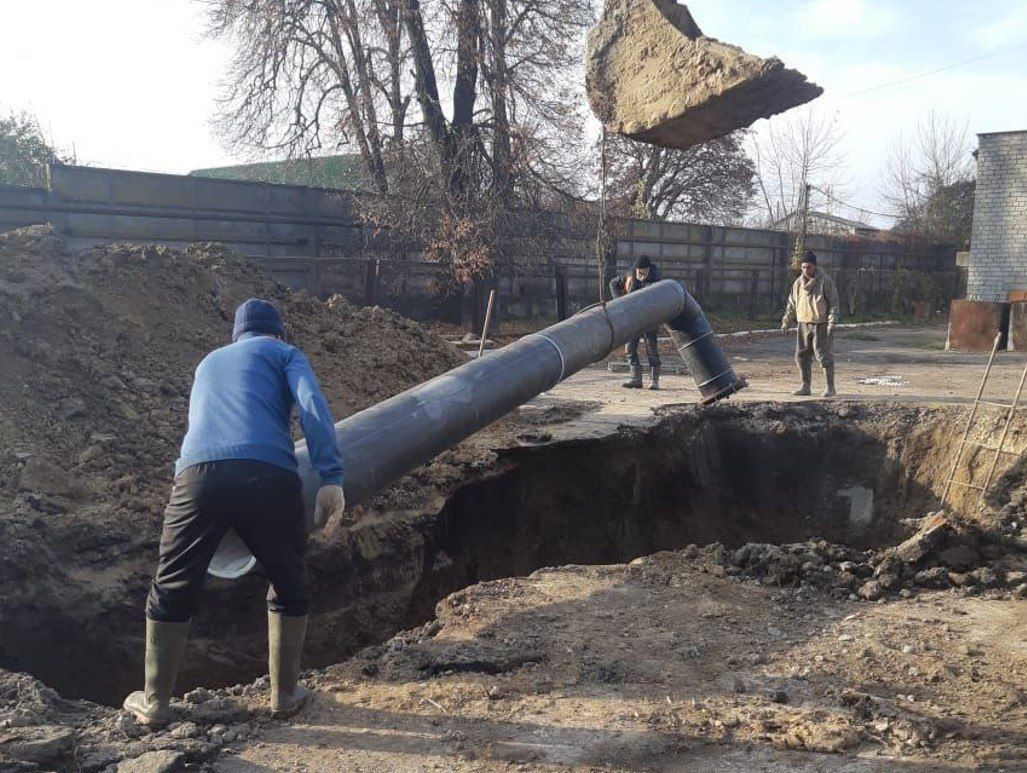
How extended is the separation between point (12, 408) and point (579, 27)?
13.0 metres

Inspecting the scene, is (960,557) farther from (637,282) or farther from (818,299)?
(637,282)

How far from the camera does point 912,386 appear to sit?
10656mm

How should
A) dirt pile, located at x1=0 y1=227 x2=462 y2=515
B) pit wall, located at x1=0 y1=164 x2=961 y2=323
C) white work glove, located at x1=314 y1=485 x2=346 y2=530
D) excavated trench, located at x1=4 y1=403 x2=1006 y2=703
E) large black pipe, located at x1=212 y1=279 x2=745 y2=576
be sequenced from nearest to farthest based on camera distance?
white work glove, located at x1=314 y1=485 x2=346 y2=530, large black pipe, located at x1=212 y1=279 x2=745 y2=576, dirt pile, located at x1=0 y1=227 x2=462 y2=515, excavated trench, located at x1=4 y1=403 x2=1006 y2=703, pit wall, located at x1=0 y1=164 x2=961 y2=323

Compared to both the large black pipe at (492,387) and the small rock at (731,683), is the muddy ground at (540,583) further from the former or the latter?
the large black pipe at (492,387)

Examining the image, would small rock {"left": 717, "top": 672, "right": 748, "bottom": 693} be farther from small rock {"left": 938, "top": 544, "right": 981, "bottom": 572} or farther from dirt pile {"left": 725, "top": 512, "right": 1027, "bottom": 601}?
small rock {"left": 938, "top": 544, "right": 981, "bottom": 572}

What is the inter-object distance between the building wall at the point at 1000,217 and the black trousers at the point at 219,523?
21686 millimetres

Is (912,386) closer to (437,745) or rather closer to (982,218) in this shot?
(437,745)

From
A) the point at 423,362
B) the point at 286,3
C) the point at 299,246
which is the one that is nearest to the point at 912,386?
the point at 423,362

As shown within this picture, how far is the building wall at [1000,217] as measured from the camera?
2044 cm

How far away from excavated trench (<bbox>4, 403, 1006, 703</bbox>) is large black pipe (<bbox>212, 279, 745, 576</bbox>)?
2.88ft

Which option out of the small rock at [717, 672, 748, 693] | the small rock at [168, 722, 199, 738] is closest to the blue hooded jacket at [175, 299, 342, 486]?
the small rock at [168, 722, 199, 738]

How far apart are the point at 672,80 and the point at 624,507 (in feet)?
14.9

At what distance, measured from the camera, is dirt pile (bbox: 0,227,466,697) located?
495 cm

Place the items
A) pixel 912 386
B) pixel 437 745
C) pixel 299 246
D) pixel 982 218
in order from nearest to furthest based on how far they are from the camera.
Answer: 1. pixel 437 745
2. pixel 912 386
3. pixel 299 246
4. pixel 982 218
